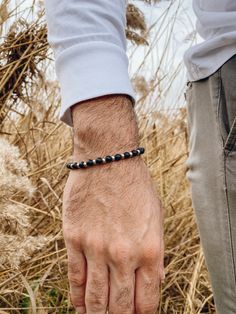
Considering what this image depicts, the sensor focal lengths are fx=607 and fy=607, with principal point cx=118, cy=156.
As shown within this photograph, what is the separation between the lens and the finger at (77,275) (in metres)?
0.77

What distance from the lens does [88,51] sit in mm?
797

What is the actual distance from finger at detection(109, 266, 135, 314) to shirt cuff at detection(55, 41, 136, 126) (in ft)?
0.74

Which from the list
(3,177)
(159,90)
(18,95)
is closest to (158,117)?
(159,90)

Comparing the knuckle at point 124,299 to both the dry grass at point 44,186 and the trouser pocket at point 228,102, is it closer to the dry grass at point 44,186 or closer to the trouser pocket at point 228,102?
the trouser pocket at point 228,102

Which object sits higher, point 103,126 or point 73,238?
point 103,126

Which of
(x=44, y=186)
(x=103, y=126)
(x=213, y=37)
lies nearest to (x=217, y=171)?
(x=213, y=37)

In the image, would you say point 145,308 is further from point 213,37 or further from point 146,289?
point 213,37

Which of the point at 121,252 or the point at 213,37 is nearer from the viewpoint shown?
the point at 121,252

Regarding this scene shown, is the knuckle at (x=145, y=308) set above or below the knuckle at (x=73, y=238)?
below

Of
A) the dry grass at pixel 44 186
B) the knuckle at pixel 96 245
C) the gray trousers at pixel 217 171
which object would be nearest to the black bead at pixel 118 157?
the knuckle at pixel 96 245

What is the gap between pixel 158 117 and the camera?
8.36 ft

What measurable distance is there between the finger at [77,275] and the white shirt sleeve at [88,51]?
0.62 feet

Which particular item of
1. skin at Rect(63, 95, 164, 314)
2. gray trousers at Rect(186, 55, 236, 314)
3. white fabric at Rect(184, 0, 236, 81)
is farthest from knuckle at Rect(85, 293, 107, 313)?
white fabric at Rect(184, 0, 236, 81)

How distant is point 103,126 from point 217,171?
331 millimetres
